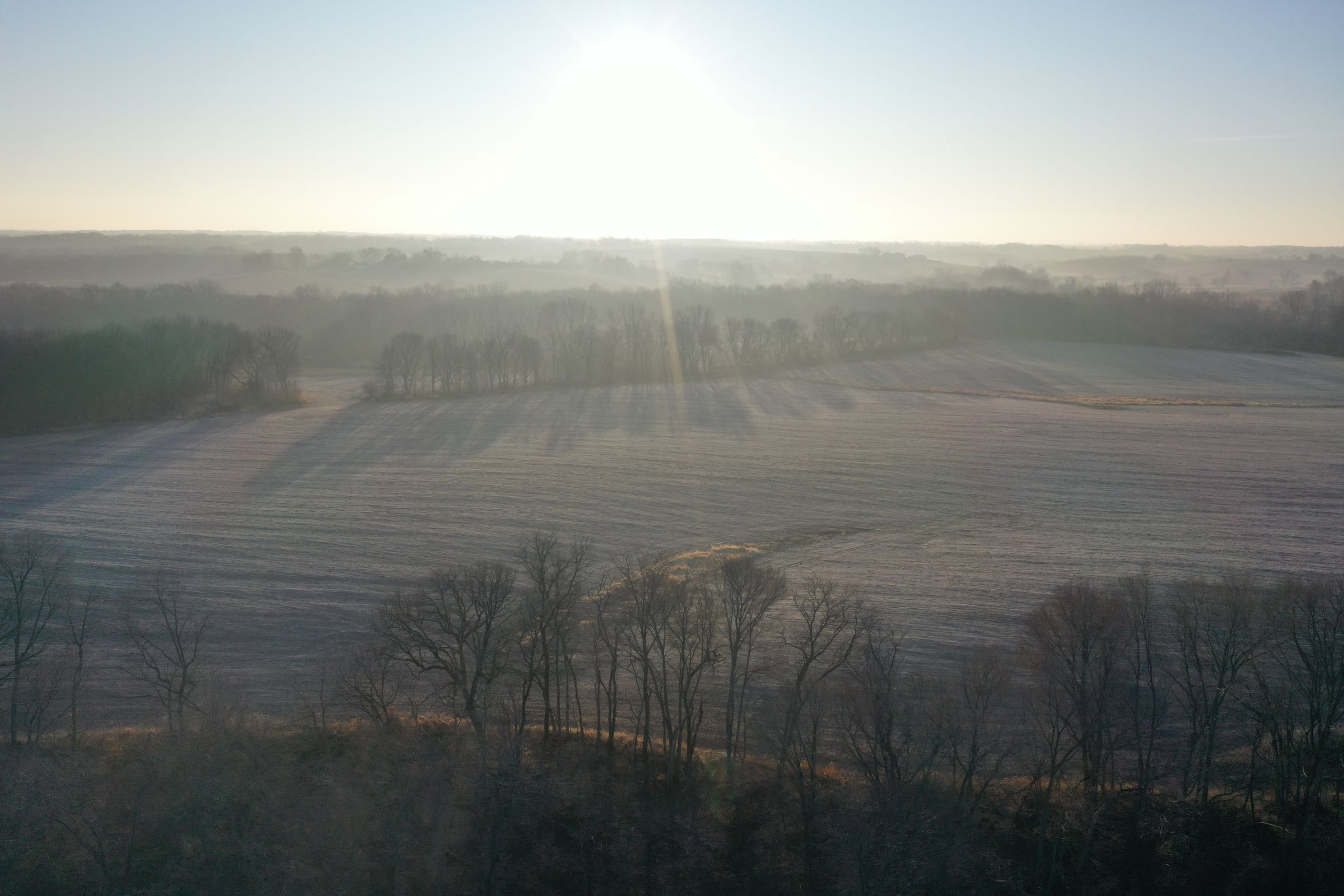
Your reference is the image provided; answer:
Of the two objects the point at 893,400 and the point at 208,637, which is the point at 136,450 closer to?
the point at 208,637

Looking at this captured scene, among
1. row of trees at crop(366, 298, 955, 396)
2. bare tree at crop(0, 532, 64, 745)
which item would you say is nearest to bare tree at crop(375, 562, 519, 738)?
bare tree at crop(0, 532, 64, 745)

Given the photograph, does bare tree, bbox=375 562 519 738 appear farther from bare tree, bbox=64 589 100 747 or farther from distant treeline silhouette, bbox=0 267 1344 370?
distant treeline silhouette, bbox=0 267 1344 370

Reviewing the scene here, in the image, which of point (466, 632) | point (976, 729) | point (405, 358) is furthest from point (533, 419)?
point (976, 729)

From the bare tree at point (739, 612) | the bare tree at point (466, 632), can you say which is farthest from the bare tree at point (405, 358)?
the bare tree at point (739, 612)

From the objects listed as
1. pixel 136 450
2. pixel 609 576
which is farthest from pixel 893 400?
pixel 136 450

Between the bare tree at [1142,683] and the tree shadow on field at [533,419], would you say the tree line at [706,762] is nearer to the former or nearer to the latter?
the bare tree at [1142,683]

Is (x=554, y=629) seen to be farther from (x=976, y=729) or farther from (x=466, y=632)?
(x=976, y=729)
